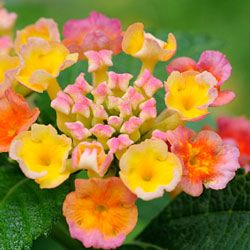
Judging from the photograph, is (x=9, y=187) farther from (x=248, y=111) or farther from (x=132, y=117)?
(x=248, y=111)

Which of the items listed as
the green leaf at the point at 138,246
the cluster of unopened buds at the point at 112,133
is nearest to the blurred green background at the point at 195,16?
the green leaf at the point at 138,246

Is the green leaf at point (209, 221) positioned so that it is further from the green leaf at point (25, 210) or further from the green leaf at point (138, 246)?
the green leaf at point (25, 210)

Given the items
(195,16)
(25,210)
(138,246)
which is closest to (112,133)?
(25,210)

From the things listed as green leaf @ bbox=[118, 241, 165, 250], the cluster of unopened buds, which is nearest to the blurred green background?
green leaf @ bbox=[118, 241, 165, 250]

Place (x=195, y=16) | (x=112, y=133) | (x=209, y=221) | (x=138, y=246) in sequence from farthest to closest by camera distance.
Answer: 1. (x=195, y=16)
2. (x=138, y=246)
3. (x=209, y=221)
4. (x=112, y=133)

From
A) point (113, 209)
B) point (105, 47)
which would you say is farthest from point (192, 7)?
point (113, 209)

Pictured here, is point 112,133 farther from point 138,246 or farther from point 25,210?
point 138,246
